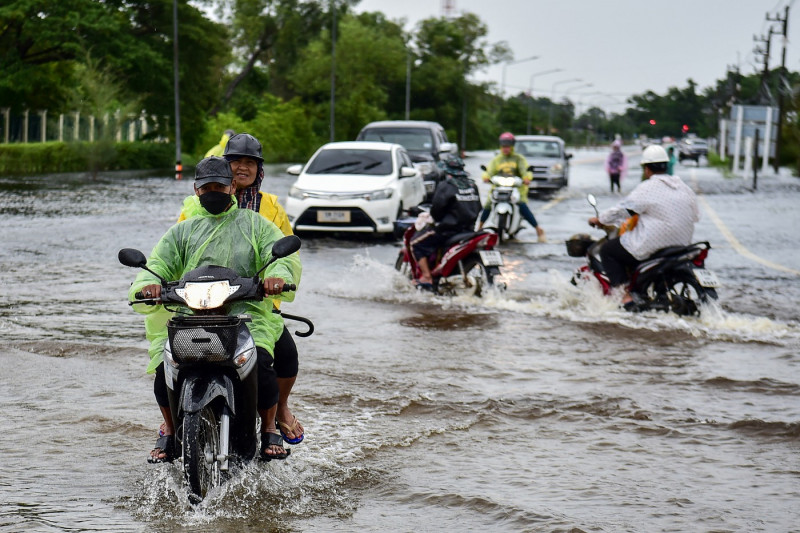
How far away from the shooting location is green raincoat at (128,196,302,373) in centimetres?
532

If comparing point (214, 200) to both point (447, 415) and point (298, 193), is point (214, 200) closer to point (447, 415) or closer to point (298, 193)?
point (447, 415)

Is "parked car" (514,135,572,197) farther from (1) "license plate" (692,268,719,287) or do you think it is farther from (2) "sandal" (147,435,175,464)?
(2) "sandal" (147,435,175,464)

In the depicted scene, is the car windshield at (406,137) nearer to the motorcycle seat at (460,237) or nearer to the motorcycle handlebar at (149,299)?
the motorcycle seat at (460,237)

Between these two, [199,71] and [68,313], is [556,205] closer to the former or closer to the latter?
[68,313]

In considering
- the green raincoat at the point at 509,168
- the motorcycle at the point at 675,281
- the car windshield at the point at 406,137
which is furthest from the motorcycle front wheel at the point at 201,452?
the car windshield at the point at 406,137

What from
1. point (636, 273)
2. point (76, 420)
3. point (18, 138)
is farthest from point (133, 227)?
point (18, 138)

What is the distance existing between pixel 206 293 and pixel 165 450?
2.81ft

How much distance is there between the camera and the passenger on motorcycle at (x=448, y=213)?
12.4 m

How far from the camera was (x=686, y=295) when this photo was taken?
1104 cm

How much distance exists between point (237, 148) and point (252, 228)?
0.77m

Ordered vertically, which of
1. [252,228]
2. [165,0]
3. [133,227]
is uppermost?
[165,0]

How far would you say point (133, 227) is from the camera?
20.6 m

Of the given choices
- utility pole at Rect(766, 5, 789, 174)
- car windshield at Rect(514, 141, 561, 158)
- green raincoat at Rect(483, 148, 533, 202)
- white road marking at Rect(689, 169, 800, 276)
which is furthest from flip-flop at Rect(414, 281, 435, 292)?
utility pole at Rect(766, 5, 789, 174)

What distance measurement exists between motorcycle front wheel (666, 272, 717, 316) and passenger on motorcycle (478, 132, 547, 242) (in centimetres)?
865
